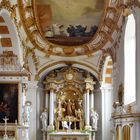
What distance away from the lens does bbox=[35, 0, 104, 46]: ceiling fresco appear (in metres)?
23.7

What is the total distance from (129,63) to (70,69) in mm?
7236

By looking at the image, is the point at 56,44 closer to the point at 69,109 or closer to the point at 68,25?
the point at 68,25

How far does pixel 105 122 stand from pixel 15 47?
8545 millimetres

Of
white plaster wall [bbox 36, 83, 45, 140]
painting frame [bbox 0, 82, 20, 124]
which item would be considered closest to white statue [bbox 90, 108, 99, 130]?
white plaster wall [bbox 36, 83, 45, 140]

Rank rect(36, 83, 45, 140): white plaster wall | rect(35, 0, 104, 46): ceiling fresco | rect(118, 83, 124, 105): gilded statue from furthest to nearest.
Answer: rect(36, 83, 45, 140): white plaster wall < rect(35, 0, 104, 46): ceiling fresco < rect(118, 83, 124, 105): gilded statue

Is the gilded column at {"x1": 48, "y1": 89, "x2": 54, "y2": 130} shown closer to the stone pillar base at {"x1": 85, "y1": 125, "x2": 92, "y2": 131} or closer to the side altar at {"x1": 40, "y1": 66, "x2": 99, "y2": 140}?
the side altar at {"x1": 40, "y1": 66, "x2": 99, "y2": 140}

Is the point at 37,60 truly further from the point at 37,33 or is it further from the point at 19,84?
the point at 19,84

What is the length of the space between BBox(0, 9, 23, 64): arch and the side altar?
575 centimetres

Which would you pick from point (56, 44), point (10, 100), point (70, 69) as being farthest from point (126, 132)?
point (70, 69)

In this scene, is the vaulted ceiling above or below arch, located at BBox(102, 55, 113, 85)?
above

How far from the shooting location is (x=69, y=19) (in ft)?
81.6

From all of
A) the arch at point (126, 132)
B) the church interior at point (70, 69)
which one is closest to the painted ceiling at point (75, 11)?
the church interior at point (70, 69)

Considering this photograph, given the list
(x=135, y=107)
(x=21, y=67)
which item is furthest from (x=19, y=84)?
(x=135, y=107)

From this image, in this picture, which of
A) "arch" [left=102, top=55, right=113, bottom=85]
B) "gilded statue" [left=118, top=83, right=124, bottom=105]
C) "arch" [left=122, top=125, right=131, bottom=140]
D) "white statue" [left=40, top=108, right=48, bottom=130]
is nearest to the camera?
"arch" [left=122, top=125, right=131, bottom=140]
